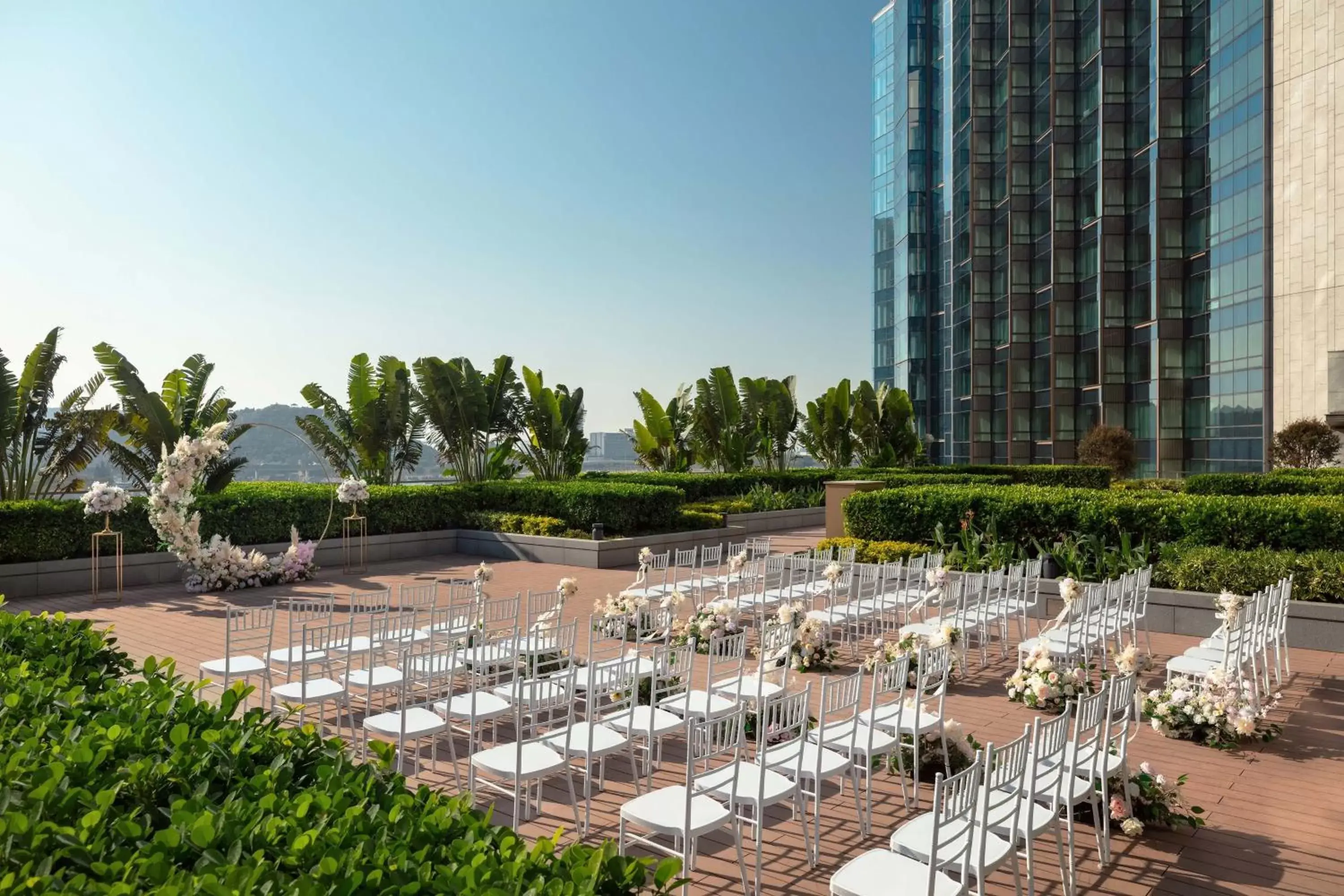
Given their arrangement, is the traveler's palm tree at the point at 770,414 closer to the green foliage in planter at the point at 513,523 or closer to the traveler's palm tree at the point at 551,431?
the traveler's palm tree at the point at 551,431

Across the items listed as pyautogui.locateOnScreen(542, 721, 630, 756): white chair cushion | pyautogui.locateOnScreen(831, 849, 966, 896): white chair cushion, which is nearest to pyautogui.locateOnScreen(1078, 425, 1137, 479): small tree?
pyautogui.locateOnScreen(542, 721, 630, 756): white chair cushion

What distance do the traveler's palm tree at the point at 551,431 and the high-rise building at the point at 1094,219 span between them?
25.2 m

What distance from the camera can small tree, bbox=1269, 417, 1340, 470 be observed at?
94.4 feet

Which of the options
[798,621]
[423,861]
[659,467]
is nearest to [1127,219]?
[659,467]

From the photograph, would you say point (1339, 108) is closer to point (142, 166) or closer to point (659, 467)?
point (659, 467)

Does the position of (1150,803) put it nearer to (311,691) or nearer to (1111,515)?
(311,691)

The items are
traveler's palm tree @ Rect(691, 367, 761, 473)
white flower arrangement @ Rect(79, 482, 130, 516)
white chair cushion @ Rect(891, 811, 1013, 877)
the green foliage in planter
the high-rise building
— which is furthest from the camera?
the high-rise building

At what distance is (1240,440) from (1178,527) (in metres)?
26.8

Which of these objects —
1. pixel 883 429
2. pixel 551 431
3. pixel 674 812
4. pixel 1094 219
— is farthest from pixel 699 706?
pixel 1094 219

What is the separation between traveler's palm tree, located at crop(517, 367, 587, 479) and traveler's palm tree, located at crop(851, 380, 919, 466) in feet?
37.6

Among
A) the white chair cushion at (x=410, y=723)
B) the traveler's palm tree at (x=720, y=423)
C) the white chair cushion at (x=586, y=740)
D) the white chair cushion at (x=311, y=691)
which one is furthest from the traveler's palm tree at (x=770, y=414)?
the white chair cushion at (x=586, y=740)

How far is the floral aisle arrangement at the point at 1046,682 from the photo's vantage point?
6.74 m

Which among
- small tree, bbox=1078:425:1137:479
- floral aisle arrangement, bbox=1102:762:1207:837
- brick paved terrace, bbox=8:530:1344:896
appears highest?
small tree, bbox=1078:425:1137:479

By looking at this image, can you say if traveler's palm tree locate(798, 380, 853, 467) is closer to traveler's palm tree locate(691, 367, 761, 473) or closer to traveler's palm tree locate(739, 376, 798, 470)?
traveler's palm tree locate(739, 376, 798, 470)
